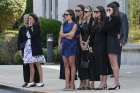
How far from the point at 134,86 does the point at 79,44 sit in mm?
1945

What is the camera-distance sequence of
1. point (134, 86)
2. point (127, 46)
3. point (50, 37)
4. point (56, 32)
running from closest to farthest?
1. point (134, 86)
2. point (127, 46)
3. point (50, 37)
4. point (56, 32)

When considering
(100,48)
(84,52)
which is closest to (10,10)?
(84,52)

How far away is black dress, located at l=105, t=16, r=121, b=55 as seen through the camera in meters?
14.5

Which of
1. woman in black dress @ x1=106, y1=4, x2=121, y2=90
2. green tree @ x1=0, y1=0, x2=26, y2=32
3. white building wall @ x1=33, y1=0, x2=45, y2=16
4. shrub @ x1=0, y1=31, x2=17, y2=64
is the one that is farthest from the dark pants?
white building wall @ x1=33, y1=0, x2=45, y2=16

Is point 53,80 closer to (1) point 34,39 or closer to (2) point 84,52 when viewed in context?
(1) point 34,39

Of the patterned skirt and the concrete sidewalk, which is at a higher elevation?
the patterned skirt

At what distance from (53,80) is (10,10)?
43.2 ft

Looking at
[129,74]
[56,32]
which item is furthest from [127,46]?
[56,32]

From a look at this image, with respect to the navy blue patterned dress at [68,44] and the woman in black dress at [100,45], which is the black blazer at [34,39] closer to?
the navy blue patterned dress at [68,44]

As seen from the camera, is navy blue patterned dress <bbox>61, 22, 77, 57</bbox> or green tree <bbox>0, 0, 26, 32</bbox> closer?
navy blue patterned dress <bbox>61, 22, 77, 57</bbox>

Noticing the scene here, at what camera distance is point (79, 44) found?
14727mm

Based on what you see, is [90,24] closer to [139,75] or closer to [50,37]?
[139,75]

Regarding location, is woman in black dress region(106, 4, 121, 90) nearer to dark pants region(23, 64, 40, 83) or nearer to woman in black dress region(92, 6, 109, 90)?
woman in black dress region(92, 6, 109, 90)

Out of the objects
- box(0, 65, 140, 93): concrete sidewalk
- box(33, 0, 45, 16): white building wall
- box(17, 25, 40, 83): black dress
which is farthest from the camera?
box(33, 0, 45, 16): white building wall
